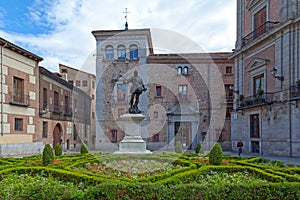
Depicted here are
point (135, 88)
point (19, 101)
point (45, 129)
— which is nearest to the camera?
point (135, 88)

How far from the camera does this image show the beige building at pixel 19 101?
19.8 meters

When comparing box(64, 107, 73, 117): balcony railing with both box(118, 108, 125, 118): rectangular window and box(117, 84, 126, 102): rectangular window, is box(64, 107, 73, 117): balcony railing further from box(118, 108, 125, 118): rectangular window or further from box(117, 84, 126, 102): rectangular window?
box(117, 84, 126, 102): rectangular window

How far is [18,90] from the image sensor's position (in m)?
22.1

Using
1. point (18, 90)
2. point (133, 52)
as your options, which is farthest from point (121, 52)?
point (18, 90)

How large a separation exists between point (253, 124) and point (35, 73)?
19.5m

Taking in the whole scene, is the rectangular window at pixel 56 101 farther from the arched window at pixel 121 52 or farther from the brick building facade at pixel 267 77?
the brick building facade at pixel 267 77

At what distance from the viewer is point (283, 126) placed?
17.8 meters

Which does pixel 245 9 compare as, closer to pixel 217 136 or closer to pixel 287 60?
pixel 287 60

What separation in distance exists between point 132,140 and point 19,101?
14.1m

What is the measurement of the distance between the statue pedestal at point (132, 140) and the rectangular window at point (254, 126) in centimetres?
1253

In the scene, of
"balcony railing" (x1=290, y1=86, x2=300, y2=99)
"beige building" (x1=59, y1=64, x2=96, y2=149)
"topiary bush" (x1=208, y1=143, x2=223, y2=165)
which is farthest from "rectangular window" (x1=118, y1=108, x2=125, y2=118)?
"topiary bush" (x1=208, y1=143, x2=223, y2=165)

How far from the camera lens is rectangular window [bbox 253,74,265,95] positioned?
68.3 ft

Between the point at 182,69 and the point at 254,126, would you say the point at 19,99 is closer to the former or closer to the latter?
the point at 182,69

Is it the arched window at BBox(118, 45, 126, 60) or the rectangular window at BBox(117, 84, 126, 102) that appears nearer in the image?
the rectangular window at BBox(117, 84, 126, 102)
